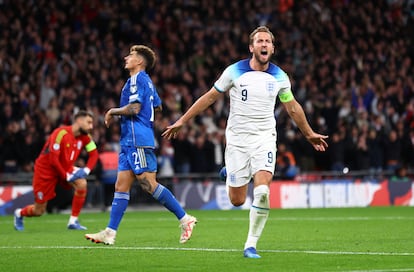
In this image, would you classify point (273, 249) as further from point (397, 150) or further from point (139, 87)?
point (397, 150)

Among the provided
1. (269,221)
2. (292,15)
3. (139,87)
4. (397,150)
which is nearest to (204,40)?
(292,15)

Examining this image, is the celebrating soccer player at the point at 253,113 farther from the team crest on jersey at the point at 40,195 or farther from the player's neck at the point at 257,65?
the team crest on jersey at the point at 40,195

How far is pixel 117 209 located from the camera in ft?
44.3

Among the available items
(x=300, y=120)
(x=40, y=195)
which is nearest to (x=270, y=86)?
(x=300, y=120)

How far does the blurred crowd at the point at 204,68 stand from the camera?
27188mm

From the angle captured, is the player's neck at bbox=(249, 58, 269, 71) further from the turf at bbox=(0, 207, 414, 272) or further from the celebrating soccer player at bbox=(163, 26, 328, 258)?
the turf at bbox=(0, 207, 414, 272)

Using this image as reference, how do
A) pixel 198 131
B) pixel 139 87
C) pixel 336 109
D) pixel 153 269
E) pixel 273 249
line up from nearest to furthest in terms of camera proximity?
pixel 153 269 → pixel 273 249 → pixel 139 87 → pixel 198 131 → pixel 336 109

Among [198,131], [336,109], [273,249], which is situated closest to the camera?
[273,249]

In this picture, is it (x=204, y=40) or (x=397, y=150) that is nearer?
(x=397, y=150)

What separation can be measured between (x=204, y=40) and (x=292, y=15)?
14.8ft

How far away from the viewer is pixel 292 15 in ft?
117

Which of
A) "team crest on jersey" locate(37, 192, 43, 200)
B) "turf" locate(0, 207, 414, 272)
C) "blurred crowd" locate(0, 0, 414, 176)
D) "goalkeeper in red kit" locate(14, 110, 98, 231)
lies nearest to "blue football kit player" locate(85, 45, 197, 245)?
"turf" locate(0, 207, 414, 272)

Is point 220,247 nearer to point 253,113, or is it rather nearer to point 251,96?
point 253,113

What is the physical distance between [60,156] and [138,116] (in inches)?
186
